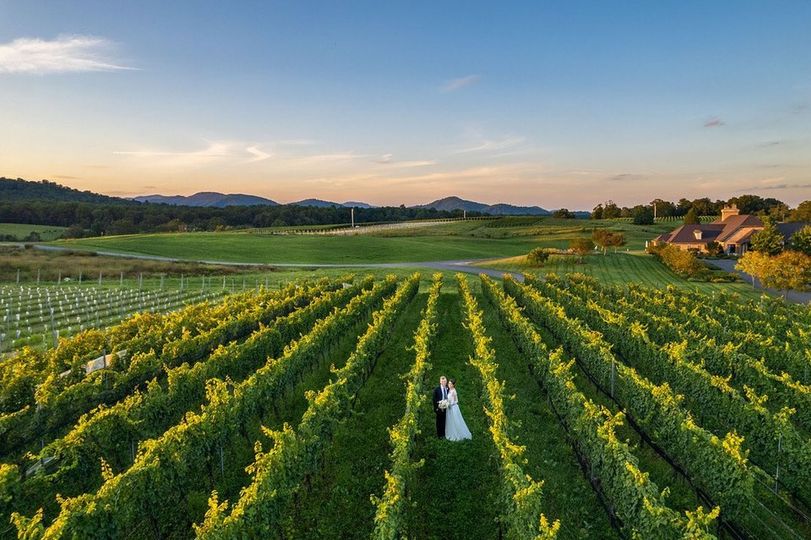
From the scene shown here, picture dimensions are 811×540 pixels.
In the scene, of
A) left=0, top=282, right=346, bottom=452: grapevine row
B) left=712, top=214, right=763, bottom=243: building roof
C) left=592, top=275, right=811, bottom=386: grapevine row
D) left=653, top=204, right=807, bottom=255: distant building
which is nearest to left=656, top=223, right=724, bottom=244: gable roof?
left=653, top=204, right=807, bottom=255: distant building

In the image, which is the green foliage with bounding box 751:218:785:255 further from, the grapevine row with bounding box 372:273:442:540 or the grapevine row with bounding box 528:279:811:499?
the grapevine row with bounding box 372:273:442:540

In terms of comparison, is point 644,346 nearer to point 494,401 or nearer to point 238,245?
point 494,401

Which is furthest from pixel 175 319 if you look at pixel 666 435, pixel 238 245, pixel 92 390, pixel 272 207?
pixel 272 207

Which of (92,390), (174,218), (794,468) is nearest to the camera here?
(794,468)

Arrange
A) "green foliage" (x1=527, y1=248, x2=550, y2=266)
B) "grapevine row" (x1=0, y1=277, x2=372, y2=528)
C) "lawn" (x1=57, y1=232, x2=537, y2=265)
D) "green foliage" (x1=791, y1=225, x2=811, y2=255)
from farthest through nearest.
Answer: "lawn" (x1=57, y1=232, x2=537, y2=265) → "green foliage" (x1=527, y1=248, x2=550, y2=266) → "green foliage" (x1=791, y1=225, x2=811, y2=255) → "grapevine row" (x1=0, y1=277, x2=372, y2=528)

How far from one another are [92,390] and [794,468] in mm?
18706

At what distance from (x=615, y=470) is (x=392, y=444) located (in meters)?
4.92

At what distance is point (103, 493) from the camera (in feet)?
28.3

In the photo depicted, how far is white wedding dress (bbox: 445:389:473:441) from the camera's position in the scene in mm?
14148

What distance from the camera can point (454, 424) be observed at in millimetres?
14211

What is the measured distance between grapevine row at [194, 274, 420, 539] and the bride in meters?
3.06

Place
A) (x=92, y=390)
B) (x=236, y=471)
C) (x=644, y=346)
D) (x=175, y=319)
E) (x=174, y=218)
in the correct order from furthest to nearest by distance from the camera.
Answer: (x=174, y=218) → (x=175, y=319) → (x=644, y=346) → (x=92, y=390) → (x=236, y=471)

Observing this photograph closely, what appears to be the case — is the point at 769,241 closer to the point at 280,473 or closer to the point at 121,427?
the point at 280,473

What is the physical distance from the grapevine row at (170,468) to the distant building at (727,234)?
78.2m
